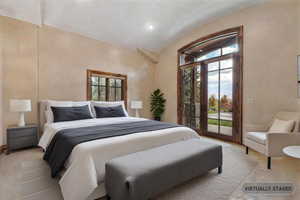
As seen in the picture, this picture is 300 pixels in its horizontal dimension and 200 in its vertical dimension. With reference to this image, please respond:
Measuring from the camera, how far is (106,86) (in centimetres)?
455

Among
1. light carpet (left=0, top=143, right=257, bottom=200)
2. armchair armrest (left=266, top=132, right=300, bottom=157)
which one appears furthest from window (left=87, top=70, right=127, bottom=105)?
armchair armrest (left=266, top=132, right=300, bottom=157)

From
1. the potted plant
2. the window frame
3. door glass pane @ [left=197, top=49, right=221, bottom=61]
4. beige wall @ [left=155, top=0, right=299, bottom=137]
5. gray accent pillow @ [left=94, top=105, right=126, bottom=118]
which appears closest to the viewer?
beige wall @ [left=155, top=0, right=299, bottom=137]

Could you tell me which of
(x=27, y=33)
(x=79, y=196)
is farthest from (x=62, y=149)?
(x=27, y=33)

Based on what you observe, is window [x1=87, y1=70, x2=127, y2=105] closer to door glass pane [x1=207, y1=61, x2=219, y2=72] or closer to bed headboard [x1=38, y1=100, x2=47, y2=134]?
bed headboard [x1=38, y1=100, x2=47, y2=134]

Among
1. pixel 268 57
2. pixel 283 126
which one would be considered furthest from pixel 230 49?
A: pixel 283 126

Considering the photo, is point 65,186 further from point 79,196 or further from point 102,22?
point 102,22

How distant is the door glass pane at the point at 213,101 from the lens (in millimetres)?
4051

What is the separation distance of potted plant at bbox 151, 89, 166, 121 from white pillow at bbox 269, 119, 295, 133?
3.30 m

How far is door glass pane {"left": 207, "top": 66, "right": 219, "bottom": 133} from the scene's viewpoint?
4051 millimetres

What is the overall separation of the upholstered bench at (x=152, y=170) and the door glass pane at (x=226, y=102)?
2.20m

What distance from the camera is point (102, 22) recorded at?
3783 mm

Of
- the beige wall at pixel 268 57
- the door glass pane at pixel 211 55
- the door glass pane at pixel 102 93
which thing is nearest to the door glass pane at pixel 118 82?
the door glass pane at pixel 102 93

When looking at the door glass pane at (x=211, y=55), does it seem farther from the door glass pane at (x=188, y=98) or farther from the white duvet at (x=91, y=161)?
the white duvet at (x=91, y=161)

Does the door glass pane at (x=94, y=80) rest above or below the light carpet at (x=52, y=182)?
above
